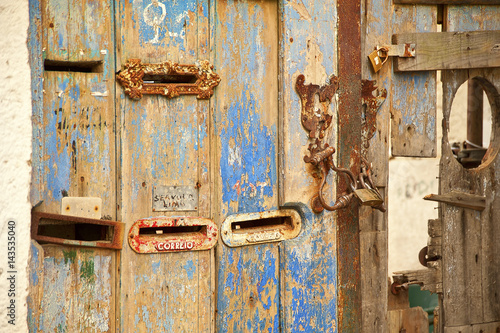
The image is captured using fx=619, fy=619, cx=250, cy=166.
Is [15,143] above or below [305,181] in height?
above

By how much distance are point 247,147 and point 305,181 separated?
0.33 metres

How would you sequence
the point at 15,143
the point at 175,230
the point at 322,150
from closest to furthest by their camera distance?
the point at 15,143 → the point at 175,230 → the point at 322,150

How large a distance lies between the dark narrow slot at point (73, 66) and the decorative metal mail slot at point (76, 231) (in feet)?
2.05

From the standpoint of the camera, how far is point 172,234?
2.77 metres

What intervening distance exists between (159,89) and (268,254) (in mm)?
923

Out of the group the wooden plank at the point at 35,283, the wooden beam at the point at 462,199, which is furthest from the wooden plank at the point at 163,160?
the wooden beam at the point at 462,199

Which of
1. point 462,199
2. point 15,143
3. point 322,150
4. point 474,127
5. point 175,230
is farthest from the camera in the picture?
point 474,127

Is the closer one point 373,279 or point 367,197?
point 367,197

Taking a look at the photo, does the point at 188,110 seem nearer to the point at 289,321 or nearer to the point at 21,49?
the point at 21,49

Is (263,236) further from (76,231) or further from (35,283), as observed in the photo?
(35,283)

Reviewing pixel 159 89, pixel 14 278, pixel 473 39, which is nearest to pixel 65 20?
pixel 159 89

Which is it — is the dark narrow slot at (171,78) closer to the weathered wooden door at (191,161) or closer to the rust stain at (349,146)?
the weathered wooden door at (191,161)

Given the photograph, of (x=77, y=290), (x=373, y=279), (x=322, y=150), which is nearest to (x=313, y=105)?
(x=322, y=150)

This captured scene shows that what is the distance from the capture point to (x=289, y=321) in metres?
2.94
